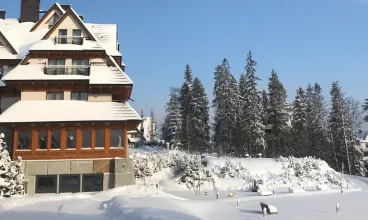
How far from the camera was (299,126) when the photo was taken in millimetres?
52156

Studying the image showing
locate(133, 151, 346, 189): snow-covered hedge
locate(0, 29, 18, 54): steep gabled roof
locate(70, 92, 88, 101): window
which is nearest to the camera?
locate(70, 92, 88, 101): window

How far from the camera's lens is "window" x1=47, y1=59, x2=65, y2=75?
83.3 ft

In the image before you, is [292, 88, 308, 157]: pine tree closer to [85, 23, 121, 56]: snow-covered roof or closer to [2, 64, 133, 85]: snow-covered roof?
[85, 23, 121, 56]: snow-covered roof

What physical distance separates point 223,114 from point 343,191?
25.7 metres

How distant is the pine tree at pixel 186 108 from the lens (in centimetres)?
5288

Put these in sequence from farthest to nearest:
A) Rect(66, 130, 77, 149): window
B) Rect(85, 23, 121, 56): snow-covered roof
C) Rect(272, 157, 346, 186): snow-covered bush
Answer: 1. Rect(272, 157, 346, 186): snow-covered bush
2. Rect(85, 23, 121, 56): snow-covered roof
3. Rect(66, 130, 77, 149): window

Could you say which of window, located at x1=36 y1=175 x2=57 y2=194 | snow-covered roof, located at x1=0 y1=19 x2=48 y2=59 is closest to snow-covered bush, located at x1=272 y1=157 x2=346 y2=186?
window, located at x1=36 y1=175 x2=57 y2=194

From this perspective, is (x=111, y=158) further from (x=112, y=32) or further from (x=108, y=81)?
(x=112, y=32)

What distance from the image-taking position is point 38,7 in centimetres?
3406

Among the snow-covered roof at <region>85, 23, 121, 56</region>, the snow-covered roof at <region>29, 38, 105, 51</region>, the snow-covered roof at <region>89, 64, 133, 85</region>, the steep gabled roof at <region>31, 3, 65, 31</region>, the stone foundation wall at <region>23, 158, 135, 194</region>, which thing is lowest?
the stone foundation wall at <region>23, 158, 135, 194</region>

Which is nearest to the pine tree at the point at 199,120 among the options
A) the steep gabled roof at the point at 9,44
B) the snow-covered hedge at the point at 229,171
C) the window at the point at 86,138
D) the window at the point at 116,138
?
the snow-covered hedge at the point at 229,171

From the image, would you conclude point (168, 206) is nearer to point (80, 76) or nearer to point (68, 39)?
point (80, 76)

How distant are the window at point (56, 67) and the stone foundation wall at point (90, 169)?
6999mm

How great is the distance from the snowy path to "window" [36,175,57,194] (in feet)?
17.1
